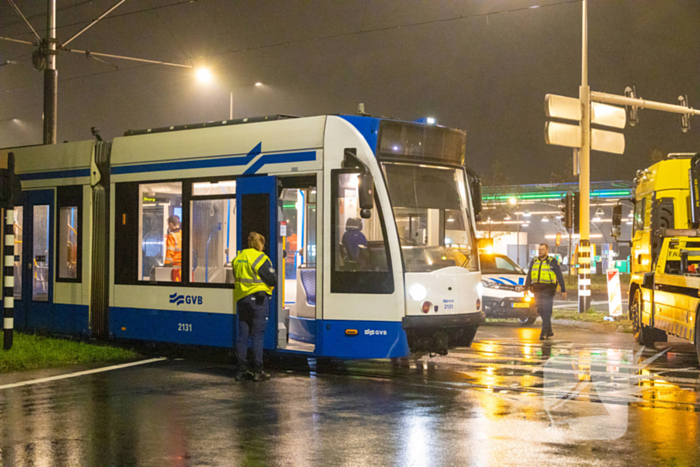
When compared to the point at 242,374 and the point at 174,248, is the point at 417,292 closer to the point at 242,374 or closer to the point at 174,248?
the point at 242,374

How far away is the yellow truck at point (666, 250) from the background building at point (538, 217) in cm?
2892

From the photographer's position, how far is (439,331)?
1021 cm

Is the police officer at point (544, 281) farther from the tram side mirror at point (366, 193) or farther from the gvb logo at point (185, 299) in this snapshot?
the gvb logo at point (185, 299)

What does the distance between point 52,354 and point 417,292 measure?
5.38 metres

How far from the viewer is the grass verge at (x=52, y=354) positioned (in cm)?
1135

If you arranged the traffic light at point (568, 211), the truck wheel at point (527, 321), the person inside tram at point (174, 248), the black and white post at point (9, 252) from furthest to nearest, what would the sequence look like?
the truck wheel at point (527, 321)
the traffic light at point (568, 211)
the black and white post at point (9, 252)
the person inside tram at point (174, 248)

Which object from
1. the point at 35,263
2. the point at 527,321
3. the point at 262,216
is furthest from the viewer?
the point at 527,321

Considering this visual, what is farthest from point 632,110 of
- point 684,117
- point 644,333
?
point 644,333

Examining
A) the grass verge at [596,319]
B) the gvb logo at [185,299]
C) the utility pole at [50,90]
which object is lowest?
the grass verge at [596,319]

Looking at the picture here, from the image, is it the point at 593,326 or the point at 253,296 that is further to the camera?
the point at 593,326

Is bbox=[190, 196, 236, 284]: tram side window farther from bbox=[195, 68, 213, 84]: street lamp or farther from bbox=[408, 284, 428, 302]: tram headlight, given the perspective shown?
bbox=[195, 68, 213, 84]: street lamp

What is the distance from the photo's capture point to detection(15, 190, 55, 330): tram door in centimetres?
1360

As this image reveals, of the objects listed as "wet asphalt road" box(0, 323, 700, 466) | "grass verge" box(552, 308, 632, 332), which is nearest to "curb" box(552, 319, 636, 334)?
"grass verge" box(552, 308, 632, 332)

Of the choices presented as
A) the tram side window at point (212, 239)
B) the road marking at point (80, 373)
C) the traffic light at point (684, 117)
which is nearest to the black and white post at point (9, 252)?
the road marking at point (80, 373)
